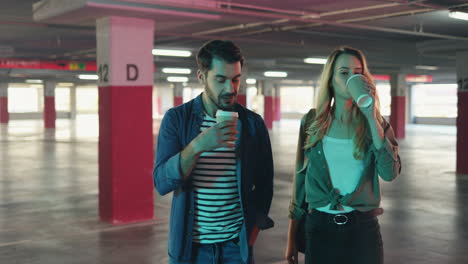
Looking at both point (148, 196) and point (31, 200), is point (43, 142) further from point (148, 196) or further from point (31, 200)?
point (148, 196)

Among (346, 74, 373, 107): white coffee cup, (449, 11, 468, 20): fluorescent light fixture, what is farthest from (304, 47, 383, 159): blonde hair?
(449, 11, 468, 20): fluorescent light fixture

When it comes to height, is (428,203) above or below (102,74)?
below

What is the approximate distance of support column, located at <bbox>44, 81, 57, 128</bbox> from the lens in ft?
103

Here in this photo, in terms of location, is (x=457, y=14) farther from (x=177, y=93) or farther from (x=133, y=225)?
(x=177, y=93)

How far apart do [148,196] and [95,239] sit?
1.23 metres

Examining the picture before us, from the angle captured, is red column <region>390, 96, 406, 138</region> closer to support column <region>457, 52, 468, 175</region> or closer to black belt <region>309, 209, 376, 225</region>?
support column <region>457, 52, 468, 175</region>

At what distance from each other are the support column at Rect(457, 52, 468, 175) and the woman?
11.1 metres

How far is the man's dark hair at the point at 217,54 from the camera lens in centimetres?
208

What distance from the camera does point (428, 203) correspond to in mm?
8688

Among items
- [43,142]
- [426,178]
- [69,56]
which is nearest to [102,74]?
[426,178]

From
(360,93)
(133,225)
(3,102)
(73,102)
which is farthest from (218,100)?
(73,102)

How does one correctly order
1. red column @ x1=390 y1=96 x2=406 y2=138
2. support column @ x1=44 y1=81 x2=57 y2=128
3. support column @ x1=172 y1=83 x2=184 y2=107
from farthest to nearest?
support column @ x1=172 y1=83 x2=184 y2=107 < support column @ x1=44 y1=81 x2=57 y2=128 < red column @ x1=390 y1=96 x2=406 y2=138

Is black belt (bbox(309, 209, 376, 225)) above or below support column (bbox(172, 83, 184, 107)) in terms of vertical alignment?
below

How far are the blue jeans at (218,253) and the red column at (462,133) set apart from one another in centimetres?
1155
